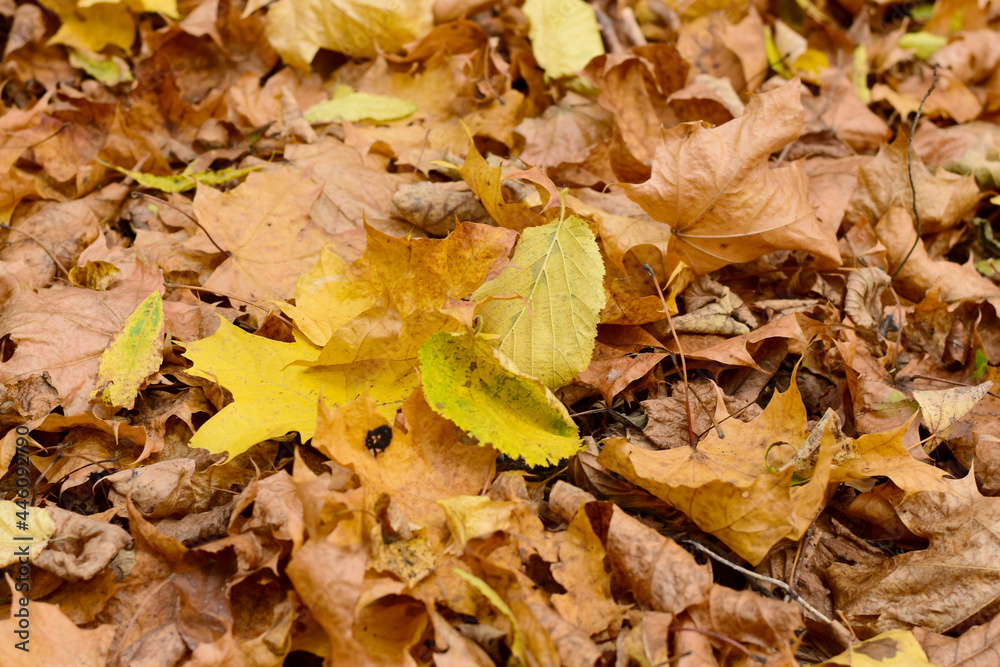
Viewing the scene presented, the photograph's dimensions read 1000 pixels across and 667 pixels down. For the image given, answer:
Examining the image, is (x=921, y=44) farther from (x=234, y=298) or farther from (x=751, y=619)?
(x=234, y=298)

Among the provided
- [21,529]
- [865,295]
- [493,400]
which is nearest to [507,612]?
[493,400]

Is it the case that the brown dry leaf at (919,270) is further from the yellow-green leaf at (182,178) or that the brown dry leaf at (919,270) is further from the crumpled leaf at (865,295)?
the yellow-green leaf at (182,178)

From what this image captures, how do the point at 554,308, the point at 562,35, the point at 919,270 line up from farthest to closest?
the point at 562,35
the point at 919,270
the point at 554,308

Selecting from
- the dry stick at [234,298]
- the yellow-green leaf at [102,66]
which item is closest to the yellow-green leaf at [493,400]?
the dry stick at [234,298]

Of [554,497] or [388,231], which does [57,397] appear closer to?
[388,231]

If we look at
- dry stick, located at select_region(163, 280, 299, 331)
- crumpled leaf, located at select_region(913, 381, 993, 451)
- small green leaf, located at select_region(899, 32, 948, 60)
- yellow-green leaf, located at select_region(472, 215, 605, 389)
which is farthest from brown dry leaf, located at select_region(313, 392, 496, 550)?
small green leaf, located at select_region(899, 32, 948, 60)

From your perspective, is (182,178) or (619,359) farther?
(182,178)

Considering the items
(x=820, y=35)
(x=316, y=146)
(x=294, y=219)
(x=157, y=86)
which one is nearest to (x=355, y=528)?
(x=294, y=219)
